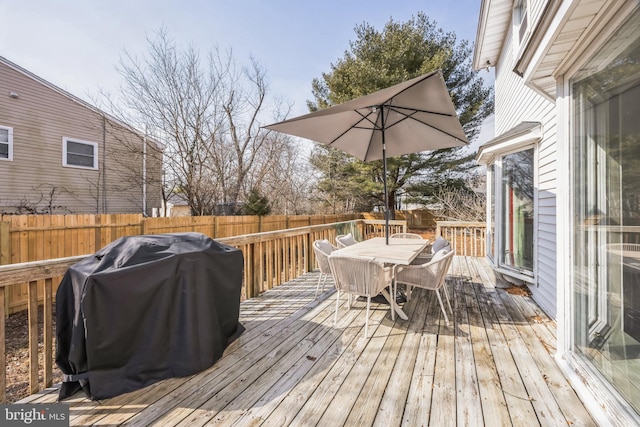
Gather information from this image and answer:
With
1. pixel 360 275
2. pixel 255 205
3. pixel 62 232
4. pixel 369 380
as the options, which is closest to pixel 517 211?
pixel 360 275

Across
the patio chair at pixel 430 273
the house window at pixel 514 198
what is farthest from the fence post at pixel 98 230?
the house window at pixel 514 198

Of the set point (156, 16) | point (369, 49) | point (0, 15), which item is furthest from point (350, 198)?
point (0, 15)

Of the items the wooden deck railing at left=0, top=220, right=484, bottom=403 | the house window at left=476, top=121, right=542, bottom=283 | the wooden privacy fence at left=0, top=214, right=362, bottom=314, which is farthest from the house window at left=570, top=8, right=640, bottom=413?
the wooden privacy fence at left=0, top=214, right=362, bottom=314

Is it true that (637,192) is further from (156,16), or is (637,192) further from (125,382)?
(156,16)

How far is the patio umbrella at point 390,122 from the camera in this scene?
2877 mm

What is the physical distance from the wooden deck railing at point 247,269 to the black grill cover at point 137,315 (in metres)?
0.15

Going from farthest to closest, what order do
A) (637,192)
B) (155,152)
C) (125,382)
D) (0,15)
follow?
(155,152) → (0,15) → (125,382) → (637,192)

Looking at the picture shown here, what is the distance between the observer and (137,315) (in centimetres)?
189

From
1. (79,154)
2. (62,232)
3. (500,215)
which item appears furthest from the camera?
(79,154)

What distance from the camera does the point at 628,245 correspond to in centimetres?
158

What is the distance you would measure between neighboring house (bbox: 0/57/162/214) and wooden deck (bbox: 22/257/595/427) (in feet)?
24.0

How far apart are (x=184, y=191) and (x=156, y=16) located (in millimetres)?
4514

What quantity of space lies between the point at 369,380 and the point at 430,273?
1.41 metres

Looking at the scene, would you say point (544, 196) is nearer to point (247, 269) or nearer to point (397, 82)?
point (247, 269)
